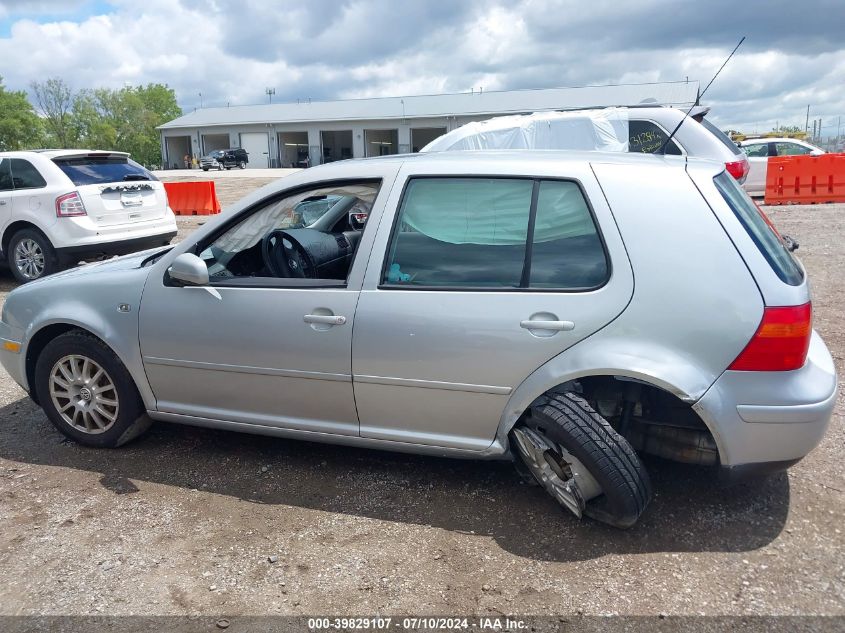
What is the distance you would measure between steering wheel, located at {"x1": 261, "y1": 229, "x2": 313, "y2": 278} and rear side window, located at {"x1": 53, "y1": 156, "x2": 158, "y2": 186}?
19.8ft

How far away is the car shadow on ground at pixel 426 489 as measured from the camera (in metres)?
2.96

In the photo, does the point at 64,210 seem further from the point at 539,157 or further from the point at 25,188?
the point at 539,157

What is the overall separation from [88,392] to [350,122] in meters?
48.8

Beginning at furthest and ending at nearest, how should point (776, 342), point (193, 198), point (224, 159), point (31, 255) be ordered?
point (224, 159) < point (193, 198) < point (31, 255) < point (776, 342)

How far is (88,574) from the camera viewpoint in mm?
2803

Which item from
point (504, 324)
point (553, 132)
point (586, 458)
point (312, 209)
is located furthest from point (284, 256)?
point (553, 132)

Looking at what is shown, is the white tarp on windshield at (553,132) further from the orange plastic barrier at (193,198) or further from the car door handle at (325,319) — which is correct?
the orange plastic barrier at (193,198)

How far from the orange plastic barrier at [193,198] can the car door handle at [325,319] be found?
1454cm

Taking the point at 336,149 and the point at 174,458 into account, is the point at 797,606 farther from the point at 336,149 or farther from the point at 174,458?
the point at 336,149

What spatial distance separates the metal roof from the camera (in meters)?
42.8

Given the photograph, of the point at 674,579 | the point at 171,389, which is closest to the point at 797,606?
the point at 674,579

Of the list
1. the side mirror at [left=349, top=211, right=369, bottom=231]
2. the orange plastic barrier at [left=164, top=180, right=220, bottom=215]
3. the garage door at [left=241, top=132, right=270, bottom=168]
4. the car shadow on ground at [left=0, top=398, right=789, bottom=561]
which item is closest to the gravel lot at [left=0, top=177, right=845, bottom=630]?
the car shadow on ground at [left=0, top=398, right=789, bottom=561]

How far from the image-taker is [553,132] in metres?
8.27

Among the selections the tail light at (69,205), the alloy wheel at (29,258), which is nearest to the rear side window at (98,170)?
the tail light at (69,205)
